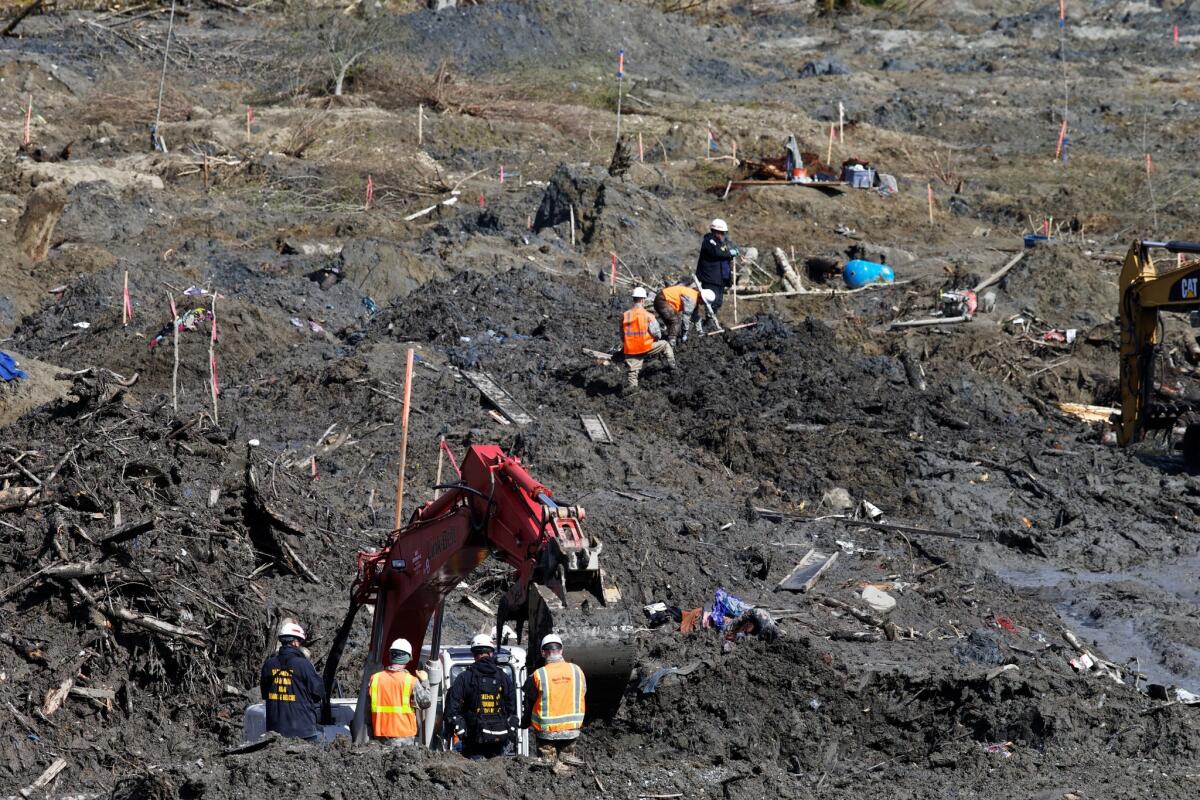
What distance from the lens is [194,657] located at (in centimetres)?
1091

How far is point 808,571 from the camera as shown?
45.0 ft

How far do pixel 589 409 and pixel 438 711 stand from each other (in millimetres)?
8387

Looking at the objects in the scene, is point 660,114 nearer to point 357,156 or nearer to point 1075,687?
point 357,156

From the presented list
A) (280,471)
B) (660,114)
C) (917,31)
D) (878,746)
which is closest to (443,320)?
(280,471)

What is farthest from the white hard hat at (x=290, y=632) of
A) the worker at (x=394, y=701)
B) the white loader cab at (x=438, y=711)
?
the worker at (x=394, y=701)

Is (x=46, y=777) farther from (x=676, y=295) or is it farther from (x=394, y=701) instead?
(x=676, y=295)

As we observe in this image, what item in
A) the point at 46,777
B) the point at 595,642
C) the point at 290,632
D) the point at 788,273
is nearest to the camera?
the point at 290,632

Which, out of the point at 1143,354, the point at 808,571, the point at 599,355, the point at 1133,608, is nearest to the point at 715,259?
the point at 599,355

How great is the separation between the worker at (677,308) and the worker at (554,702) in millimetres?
9596

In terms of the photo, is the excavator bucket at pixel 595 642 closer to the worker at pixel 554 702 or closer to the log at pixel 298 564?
the worker at pixel 554 702

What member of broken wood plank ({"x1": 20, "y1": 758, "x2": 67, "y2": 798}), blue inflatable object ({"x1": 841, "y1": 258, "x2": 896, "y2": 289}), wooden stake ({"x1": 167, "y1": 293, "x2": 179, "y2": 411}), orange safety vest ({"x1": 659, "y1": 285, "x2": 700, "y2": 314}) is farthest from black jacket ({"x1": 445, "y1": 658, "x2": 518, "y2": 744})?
blue inflatable object ({"x1": 841, "y1": 258, "x2": 896, "y2": 289})

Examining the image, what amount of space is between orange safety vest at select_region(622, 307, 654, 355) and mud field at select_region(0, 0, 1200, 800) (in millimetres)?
622

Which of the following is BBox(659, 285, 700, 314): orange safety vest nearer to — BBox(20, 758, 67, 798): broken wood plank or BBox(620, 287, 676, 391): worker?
BBox(620, 287, 676, 391): worker

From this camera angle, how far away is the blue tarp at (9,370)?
16547mm
